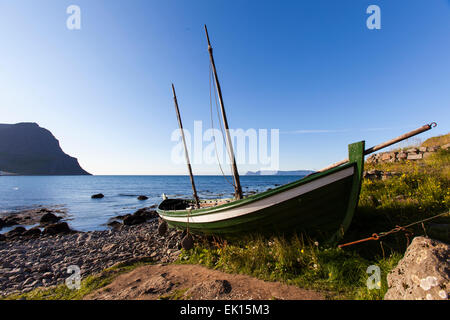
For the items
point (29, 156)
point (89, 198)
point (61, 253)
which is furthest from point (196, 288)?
point (29, 156)

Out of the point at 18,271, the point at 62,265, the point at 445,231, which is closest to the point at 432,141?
the point at 445,231

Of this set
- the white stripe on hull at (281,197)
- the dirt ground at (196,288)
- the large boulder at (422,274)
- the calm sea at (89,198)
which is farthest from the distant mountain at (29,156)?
the large boulder at (422,274)

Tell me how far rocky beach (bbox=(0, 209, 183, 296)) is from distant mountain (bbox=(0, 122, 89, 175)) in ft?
732

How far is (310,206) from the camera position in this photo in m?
4.91

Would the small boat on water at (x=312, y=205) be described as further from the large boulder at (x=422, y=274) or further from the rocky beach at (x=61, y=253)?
the rocky beach at (x=61, y=253)

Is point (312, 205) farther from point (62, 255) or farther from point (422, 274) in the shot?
point (62, 255)

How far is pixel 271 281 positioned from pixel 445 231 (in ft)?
16.0

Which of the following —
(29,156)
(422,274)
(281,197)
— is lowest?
(422,274)

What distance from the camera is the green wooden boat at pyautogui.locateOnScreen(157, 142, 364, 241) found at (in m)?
4.61

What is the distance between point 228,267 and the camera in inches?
207

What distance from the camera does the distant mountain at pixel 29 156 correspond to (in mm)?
168000

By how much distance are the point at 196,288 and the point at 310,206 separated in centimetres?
351

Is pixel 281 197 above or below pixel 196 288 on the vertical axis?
above
